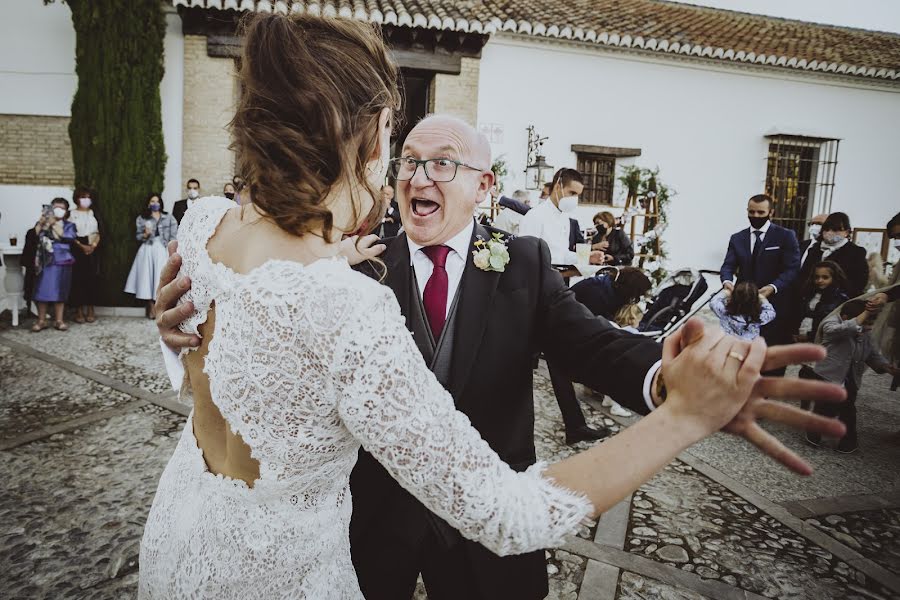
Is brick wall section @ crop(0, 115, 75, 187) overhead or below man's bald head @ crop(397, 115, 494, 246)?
overhead

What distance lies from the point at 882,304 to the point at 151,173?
10.1 meters

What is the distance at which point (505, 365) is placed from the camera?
1.76 m

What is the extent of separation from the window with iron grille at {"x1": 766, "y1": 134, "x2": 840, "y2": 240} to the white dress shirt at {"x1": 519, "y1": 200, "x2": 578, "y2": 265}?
941 cm

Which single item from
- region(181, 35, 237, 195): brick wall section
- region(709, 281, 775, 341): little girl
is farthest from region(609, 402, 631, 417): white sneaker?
region(181, 35, 237, 195): brick wall section

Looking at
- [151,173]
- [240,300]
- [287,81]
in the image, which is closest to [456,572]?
[240,300]

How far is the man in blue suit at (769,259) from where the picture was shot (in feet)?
19.7

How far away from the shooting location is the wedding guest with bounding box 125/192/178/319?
348 inches

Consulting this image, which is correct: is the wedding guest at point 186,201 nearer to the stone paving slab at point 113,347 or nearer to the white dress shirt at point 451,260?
the stone paving slab at point 113,347

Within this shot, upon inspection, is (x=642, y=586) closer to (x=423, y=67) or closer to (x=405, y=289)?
(x=405, y=289)

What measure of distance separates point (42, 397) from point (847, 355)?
7319 mm

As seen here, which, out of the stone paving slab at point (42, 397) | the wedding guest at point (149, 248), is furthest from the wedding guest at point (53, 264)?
the stone paving slab at point (42, 397)

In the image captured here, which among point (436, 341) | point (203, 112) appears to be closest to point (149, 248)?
point (203, 112)

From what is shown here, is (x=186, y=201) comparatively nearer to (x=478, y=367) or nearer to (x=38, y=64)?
(x=38, y=64)

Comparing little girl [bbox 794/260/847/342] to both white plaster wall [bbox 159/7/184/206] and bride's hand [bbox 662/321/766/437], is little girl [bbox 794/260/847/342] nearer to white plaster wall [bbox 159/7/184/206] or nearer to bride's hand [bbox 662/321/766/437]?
bride's hand [bbox 662/321/766/437]
